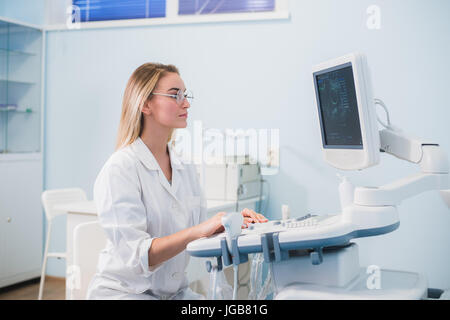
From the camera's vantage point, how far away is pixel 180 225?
139 centimetres

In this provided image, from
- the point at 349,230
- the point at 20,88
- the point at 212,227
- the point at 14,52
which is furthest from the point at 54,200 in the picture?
the point at 349,230

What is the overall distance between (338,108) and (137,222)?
0.58m

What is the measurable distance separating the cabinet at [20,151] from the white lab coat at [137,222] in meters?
2.15

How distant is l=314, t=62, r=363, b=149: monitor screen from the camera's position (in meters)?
1.11

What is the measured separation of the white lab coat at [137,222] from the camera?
4.10 ft

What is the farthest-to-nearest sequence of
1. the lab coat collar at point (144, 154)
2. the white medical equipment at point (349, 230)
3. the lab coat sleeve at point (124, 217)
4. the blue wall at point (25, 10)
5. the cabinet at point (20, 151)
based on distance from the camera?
the blue wall at point (25, 10) → the cabinet at point (20, 151) → the lab coat collar at point (144, 154) → the lab coat sleeve at point (124, 217) → the white medical equipment at point (349, 230)

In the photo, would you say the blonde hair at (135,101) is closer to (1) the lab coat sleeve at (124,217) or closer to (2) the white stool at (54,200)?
(1) the lab coat sleeve at (124,217)

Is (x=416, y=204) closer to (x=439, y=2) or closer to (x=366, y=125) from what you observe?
(x=439, y=2)

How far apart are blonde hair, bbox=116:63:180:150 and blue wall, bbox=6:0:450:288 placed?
158 centimetres

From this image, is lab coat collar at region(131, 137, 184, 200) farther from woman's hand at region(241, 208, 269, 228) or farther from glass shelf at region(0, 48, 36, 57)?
glass shelf at region(0, 48, 36, 57)

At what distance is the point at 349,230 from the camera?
0.97 m

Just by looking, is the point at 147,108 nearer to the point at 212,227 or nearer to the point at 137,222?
the point at 137,222

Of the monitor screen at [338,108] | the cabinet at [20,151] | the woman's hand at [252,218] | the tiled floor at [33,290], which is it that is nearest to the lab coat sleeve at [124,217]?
the woman's hand at [252,218]

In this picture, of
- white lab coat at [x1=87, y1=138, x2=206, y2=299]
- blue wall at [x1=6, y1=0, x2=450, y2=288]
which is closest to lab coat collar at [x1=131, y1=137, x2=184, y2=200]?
white lab coat at [x1=87, y1=138, x2=206, y2=299]
